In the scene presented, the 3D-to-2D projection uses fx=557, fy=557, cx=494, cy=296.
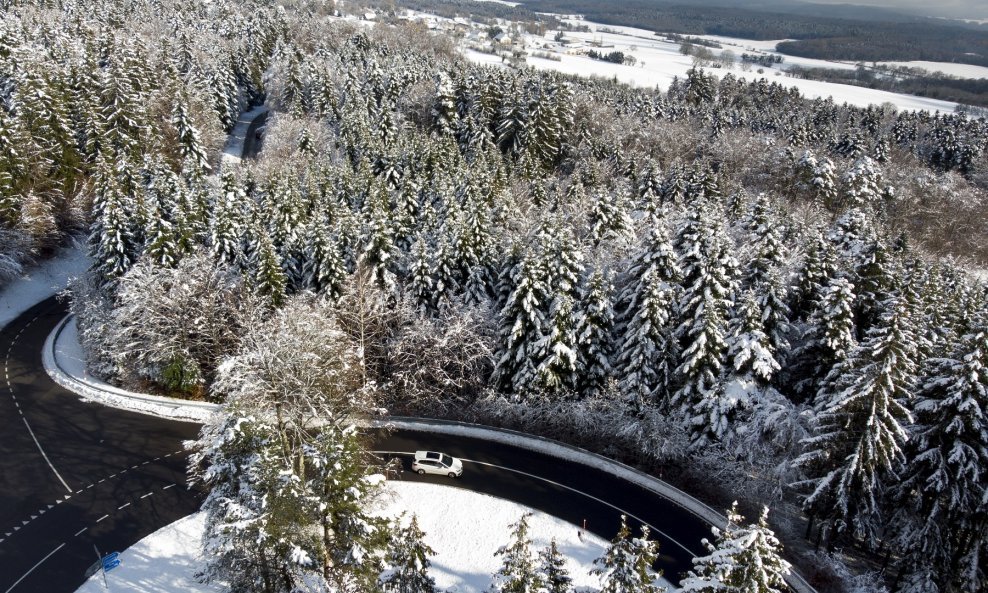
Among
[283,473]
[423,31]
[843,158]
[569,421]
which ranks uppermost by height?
[423,31]

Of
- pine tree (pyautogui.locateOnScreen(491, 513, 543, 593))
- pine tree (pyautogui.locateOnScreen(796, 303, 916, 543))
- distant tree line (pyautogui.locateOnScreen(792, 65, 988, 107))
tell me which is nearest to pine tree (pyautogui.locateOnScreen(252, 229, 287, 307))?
pine tree (pyautogui.locateOnScreen(491, 513, 543, 593))

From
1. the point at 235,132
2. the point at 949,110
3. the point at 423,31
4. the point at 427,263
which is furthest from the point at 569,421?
the point at 949,110

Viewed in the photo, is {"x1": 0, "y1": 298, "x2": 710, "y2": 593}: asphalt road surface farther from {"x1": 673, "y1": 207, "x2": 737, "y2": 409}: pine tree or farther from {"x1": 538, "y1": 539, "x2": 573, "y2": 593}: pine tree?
{"x1": 538, "y1": 539, "x2": 573, "y2": 593}: pine tree

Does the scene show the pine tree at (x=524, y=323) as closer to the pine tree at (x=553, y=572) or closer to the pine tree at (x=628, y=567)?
the pine tree at (x=553, y=572)

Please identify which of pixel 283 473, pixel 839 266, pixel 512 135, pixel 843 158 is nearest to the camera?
pixel 283 473

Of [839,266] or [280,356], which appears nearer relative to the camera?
[280,356]

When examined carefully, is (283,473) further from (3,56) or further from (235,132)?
(235,132)
